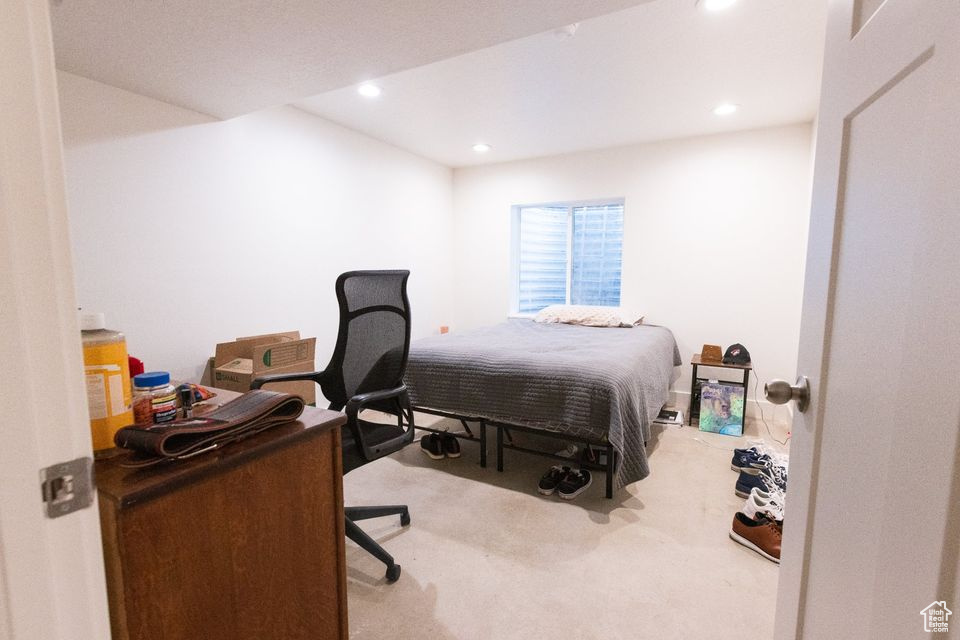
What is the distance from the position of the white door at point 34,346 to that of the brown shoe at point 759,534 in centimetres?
215

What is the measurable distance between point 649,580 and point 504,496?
82 centimetres

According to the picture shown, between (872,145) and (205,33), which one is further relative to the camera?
(205,33)

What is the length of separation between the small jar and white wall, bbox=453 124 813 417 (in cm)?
382

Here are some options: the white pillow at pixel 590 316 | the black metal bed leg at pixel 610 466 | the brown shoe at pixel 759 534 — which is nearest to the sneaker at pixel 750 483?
the brown shoe at pixel 759 534

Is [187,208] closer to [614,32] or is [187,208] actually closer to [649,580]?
[614,32]

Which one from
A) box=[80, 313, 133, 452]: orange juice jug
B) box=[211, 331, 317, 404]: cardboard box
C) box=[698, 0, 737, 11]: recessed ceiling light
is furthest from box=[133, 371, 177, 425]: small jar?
box=[698, 0, 737, 11]: recessed ceiling light

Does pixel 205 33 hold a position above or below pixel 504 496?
above

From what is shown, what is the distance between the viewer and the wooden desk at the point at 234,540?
65 cm

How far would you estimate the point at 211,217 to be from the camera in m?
2.65

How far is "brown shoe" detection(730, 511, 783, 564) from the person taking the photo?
1.74m

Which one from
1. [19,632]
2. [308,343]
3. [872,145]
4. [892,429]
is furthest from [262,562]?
[308,343]

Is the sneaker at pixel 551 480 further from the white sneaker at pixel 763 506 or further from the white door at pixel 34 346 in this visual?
the white door at pixel 34 346

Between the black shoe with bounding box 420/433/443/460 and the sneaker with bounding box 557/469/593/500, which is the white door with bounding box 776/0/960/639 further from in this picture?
the black shoe with bounding box 420/433/443/460

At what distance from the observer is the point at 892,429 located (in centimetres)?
53
